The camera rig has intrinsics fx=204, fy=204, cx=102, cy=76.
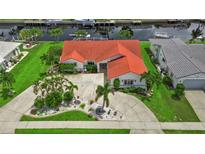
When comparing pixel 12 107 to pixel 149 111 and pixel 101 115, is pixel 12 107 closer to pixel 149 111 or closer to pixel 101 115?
pixel 101 115

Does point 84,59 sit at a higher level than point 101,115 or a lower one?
higher

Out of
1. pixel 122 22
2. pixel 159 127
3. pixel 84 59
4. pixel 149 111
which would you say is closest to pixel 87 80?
pixel 84 59

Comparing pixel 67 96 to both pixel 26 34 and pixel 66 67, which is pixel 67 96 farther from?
pixel 26 34

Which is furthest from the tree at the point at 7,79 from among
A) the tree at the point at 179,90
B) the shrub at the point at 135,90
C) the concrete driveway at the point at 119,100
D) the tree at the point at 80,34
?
the tree at the point at 80,34

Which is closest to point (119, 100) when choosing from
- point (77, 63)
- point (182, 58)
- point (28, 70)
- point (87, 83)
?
point (87, 83)

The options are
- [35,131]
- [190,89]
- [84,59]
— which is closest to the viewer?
[35,131]
